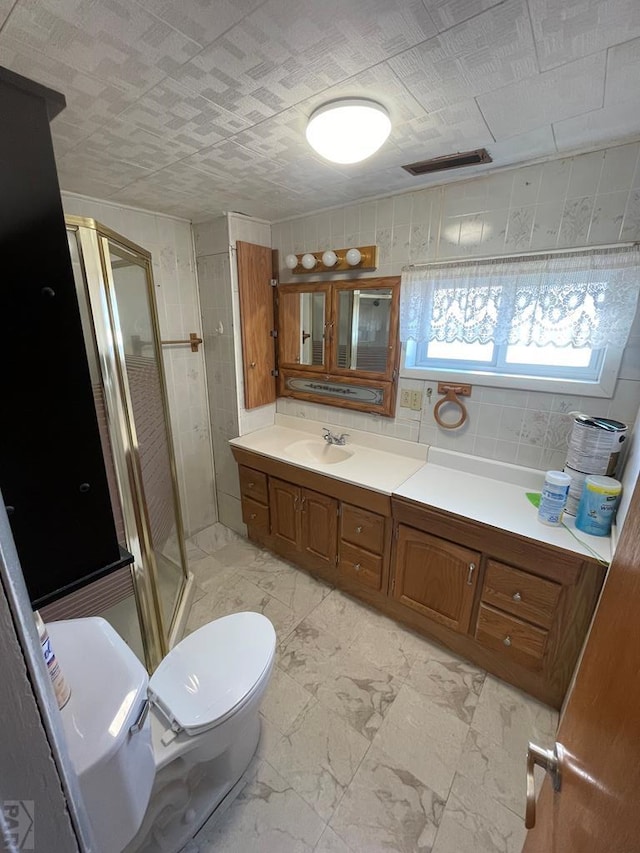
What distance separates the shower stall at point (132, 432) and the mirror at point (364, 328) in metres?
1.05

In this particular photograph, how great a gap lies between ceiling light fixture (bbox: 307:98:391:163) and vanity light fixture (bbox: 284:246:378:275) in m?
0.74

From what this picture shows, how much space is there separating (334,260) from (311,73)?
1.08 meters

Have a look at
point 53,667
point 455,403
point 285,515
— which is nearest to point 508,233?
point 455,403

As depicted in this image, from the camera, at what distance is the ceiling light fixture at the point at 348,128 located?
99 centimetres

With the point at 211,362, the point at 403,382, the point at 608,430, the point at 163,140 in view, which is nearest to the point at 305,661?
the point at 403,382

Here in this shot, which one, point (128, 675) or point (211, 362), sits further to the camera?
point (211, 362)

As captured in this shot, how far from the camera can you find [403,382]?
1.97 meters

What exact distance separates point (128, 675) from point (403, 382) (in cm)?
172

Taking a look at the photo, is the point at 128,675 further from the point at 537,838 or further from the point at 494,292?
the point at 494,292

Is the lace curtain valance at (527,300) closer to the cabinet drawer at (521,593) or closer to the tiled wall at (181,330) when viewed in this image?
the cabinet drawer at (521,593)

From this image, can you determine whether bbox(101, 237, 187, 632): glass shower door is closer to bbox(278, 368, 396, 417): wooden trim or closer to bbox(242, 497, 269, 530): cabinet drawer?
bbox(242, 497, 269, 530): cabinet drawer

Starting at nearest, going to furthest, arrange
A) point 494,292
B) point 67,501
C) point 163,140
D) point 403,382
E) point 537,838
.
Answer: point 67,501, point 537,838, point 163,140, point 494,292, point 403,382

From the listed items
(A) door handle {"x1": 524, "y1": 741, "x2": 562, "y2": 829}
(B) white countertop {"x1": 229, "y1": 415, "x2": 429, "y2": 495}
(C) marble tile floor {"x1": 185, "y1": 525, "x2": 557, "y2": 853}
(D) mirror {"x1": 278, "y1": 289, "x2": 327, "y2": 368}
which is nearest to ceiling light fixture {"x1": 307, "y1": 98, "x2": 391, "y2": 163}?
(D) mirror {"x1": 278, "y1": 289, "x2": 327, "y2": 368}

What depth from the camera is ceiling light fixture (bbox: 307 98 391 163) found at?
3.24 ft
